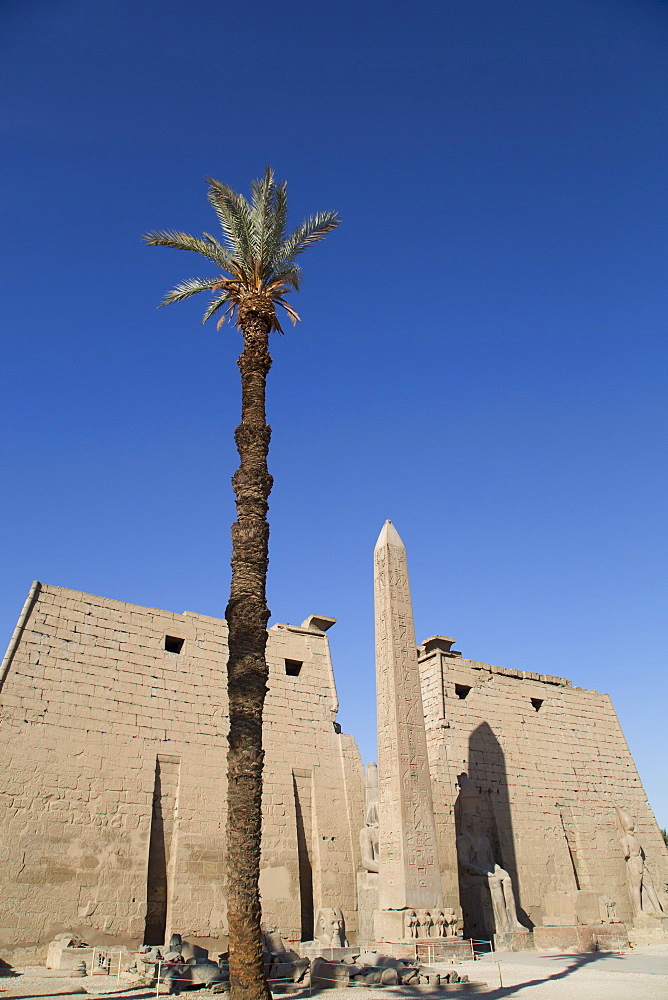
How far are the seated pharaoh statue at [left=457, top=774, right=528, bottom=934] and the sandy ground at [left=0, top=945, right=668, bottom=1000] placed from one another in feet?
8.56

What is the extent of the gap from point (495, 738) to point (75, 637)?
28.2 ft

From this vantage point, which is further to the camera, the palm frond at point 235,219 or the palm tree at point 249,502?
the palm frond at point 235,219

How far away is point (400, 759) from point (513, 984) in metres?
2.84

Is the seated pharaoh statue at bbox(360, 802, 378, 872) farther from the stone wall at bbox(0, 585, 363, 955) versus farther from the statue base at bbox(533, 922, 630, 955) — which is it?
the statue base at bbox(533, 922, 630, 955)

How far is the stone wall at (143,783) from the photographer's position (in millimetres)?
9664

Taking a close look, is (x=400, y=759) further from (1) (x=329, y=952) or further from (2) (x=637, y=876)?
(2) (x=637, y=876)

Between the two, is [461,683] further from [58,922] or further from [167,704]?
[58,922]

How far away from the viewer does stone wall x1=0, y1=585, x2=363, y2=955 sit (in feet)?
31.7

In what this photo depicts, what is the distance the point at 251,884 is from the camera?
562 centimetres

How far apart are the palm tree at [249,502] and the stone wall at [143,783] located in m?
4.86

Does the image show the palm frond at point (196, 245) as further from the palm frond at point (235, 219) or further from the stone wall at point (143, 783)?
the stone wall at point (143, 783)

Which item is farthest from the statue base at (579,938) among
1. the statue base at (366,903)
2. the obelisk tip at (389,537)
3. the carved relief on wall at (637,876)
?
the obelisk tip at (389,537)

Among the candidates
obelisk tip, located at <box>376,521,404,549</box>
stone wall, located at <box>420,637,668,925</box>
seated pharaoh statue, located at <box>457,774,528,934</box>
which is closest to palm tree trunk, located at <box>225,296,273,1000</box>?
obelisk tip, located at <box>376,521,404,549</box>

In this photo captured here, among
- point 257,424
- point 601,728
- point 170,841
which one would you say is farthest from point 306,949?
point 601,728
